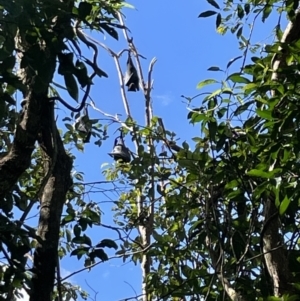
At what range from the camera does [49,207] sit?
69.3 inches

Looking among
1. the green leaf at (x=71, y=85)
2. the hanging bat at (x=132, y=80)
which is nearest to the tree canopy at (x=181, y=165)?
the green leaf at (x=71, y=85)

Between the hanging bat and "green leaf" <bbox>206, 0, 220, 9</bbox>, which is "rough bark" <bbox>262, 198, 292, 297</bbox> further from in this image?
the hanging bat

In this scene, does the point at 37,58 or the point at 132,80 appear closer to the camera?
the point at 37,58

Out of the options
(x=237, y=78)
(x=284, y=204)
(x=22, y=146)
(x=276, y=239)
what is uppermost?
(x=237, y=78)

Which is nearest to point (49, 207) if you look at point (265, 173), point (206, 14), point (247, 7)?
point (265, 173)

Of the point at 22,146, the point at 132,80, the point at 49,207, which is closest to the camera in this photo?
the point at 22,146

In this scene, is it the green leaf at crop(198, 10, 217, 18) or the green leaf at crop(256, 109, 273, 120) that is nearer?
the green leaf at crop(256, 109, 273, 120)

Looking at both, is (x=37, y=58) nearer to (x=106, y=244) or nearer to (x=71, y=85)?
(x=71, y=85)

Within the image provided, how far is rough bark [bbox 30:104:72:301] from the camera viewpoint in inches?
64.6

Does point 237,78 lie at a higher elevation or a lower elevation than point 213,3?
lower

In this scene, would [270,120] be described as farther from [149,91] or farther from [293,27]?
[149,91]

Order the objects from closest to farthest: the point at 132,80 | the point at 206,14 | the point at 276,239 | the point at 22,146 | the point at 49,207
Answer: the point at 22,146
the point at 49,207
the point at 276,239
the point at 206,14
the point at 132,80

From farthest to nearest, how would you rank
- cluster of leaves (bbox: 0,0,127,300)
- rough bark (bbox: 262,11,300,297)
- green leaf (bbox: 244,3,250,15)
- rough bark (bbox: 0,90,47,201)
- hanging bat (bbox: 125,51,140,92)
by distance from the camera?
1. hanging bat (bbox: 125,51,140,92)
2. green leaf (bbox: 244,3,250,15)
3. rough bark (bbox: 262,11,300,297)
4. rough bark (bbox: 0,90,47,201)
5. cluster of leaves (bbox: 0,0,127,300)

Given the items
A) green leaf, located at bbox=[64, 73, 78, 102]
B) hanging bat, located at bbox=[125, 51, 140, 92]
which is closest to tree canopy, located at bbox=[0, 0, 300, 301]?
green leaf, located at bbox=[64, 73, 78, 102]
